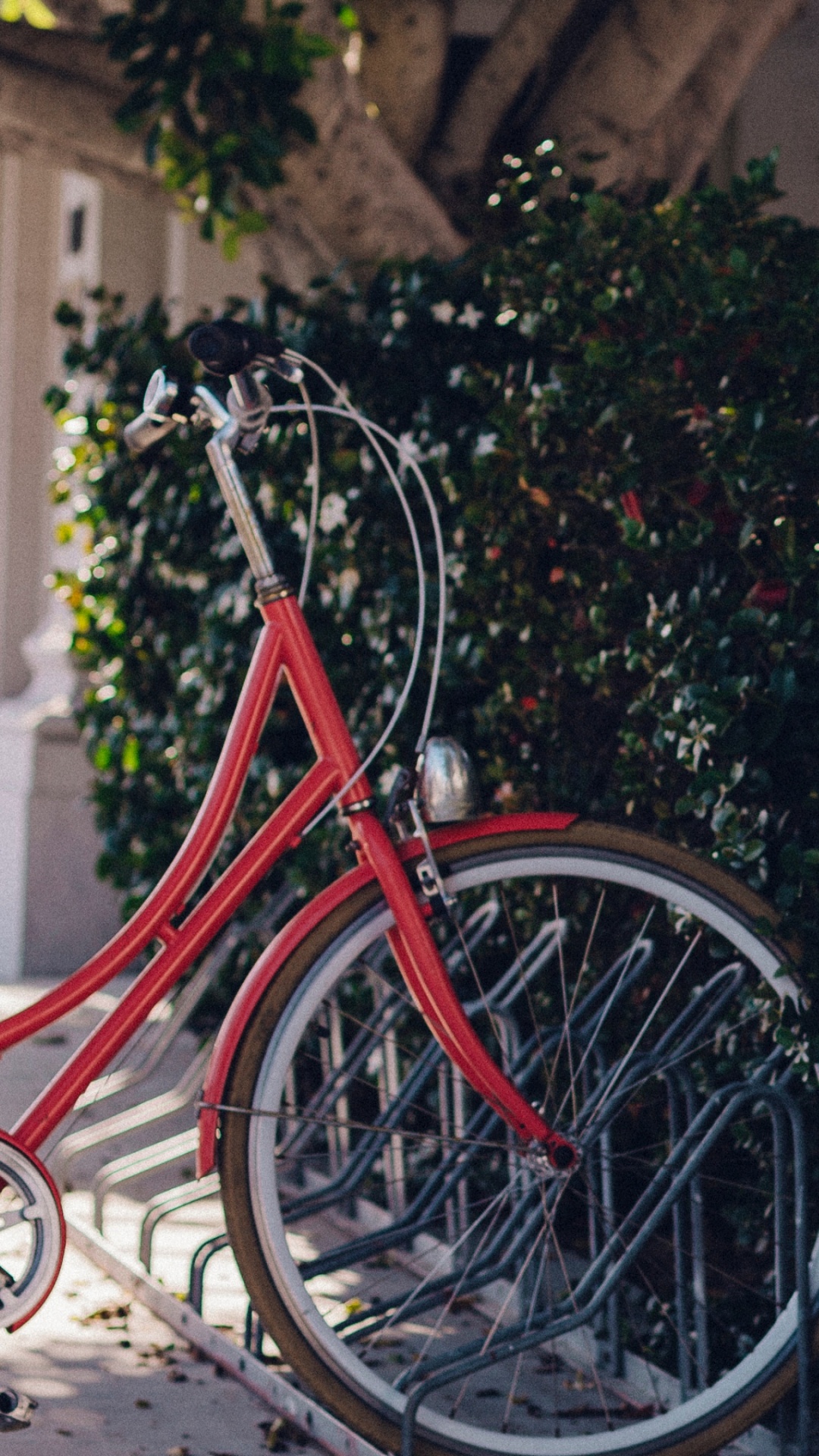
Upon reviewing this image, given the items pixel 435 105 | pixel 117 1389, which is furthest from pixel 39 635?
pixel 117 1389

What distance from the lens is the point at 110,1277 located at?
3.55m

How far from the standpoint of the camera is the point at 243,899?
8.35ft

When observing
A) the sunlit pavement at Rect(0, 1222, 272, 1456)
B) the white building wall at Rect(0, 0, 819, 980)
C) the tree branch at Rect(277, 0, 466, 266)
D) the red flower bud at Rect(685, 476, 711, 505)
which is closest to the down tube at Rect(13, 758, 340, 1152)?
the sunlit pavement at Rect(0, 1222, 272, 1456)

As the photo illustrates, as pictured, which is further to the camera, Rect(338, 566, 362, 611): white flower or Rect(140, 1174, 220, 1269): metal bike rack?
Rect(338, 566, 362, 611): white flower

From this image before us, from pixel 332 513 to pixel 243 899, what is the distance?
141 cm

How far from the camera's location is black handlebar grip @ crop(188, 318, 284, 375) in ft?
8.07

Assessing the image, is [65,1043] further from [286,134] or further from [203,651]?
[286,134]

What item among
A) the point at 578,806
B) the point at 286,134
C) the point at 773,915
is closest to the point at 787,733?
the point at 773,915

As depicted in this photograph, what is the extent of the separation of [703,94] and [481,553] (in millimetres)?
2704

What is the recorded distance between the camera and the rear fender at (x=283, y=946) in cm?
240

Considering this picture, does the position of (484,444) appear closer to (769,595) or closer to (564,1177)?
(769,595)

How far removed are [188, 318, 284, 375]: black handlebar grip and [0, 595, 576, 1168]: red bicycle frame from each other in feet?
1.17

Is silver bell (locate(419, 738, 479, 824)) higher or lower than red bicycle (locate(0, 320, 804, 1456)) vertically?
higher

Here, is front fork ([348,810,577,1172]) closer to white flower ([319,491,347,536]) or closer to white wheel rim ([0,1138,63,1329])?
white wheel rim ([0,1138,63,1329])
